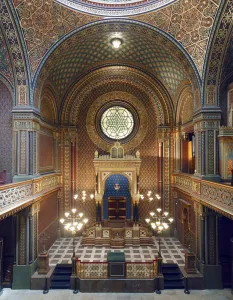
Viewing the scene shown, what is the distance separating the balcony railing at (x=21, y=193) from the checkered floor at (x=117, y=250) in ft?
11.2

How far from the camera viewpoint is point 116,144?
14.1 metres

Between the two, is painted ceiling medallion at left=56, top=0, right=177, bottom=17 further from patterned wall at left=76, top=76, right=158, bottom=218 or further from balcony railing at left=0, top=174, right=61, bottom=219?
balcony railing at left=0, top=174, right=61, bottom=219

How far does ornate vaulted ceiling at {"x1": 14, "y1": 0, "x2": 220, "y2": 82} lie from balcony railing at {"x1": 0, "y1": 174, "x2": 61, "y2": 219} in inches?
197

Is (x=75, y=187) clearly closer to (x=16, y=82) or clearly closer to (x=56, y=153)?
(x=56, y=153)

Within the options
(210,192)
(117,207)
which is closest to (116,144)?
(117,207)

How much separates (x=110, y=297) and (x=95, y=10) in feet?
39.2

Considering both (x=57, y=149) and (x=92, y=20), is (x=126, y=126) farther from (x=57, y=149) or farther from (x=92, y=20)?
(x=92, y=20)

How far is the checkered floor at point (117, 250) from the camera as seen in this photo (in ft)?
36.9

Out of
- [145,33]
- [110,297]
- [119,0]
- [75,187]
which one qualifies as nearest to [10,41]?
[119,0]

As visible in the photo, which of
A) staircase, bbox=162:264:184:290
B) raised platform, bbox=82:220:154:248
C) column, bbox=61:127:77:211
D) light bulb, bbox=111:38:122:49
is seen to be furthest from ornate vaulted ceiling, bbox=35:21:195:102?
staircase, bbox=162:264:184:290

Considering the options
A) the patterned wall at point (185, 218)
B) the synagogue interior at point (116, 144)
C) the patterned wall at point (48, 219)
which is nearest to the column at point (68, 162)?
the synagogue interior at point (116, 144)

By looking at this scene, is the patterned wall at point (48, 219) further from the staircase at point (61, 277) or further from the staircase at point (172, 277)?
the staircase at point (172, 277)

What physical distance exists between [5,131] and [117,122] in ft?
23.0

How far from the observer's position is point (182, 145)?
13.9 metres
